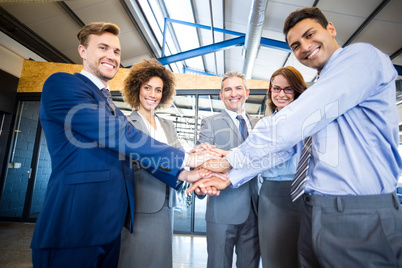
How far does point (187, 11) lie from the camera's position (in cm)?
580

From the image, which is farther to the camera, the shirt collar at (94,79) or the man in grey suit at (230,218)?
the man in grey suit at (230,218)

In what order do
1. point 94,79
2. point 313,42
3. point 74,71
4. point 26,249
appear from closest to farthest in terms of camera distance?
point 313,42 < point 94,79 < point 26,249 < point 74,71

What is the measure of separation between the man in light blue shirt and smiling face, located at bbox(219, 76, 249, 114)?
0.91m

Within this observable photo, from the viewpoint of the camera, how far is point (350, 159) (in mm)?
804

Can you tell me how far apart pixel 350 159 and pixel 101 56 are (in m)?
1.36

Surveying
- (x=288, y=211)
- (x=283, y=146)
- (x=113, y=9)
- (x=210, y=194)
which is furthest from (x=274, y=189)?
(x=113, y=9)

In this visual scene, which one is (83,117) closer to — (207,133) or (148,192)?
(148,192)

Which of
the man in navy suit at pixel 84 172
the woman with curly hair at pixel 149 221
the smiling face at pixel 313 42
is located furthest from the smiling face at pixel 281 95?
the man in navy suit at pixel 84 172

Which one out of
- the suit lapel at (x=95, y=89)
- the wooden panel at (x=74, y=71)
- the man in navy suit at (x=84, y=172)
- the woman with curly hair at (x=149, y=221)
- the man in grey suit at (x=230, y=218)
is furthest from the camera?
the wooden panel at (x=74, y=71)

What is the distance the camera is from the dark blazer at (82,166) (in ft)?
2.99

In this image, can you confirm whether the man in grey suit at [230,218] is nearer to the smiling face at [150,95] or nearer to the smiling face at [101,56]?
the smiling face at [150,95]

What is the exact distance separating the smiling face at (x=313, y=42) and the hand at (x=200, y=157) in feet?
2.79

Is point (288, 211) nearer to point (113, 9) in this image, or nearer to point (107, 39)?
point (107, 39)

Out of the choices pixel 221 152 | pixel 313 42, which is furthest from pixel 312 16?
pixel 221 152
